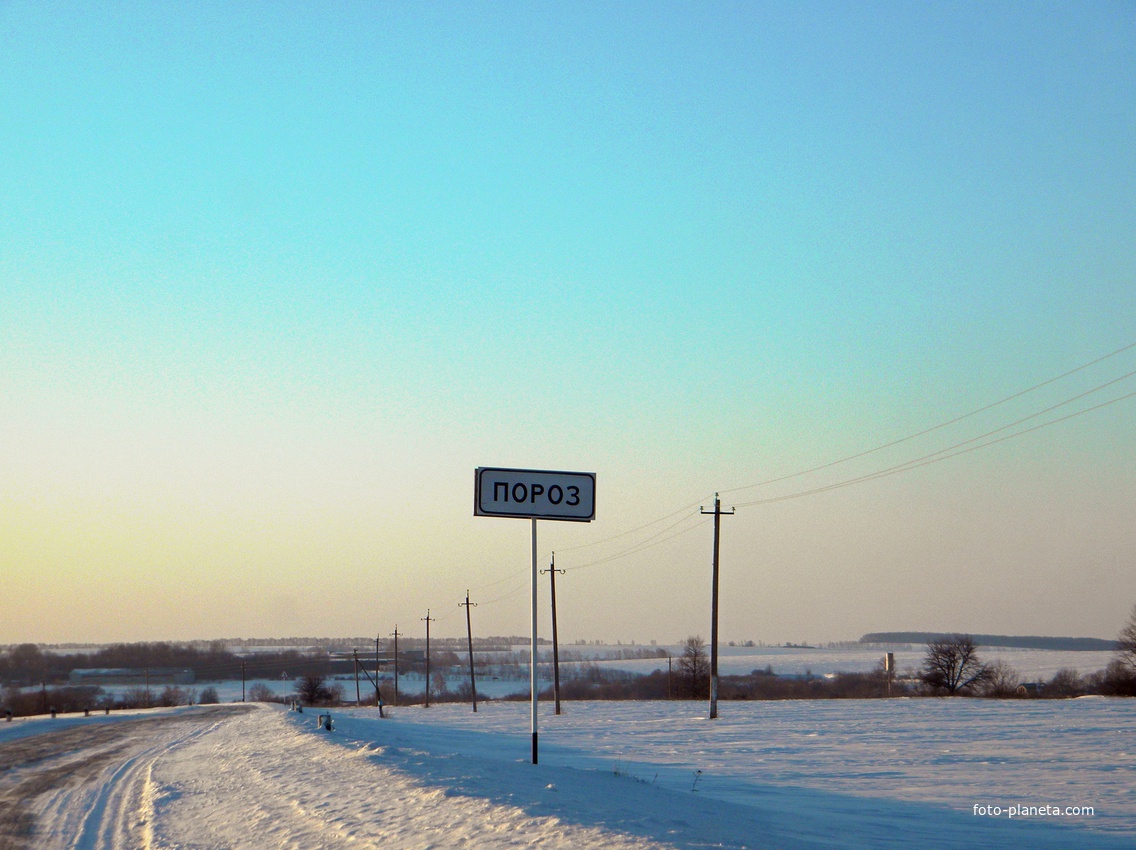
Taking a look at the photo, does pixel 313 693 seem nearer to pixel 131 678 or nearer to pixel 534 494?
pixel 131 678

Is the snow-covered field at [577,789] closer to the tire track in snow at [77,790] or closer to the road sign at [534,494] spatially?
the tire track in snow at [77,790]

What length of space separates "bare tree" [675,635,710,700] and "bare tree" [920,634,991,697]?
2068 cm

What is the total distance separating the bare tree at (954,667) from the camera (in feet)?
263

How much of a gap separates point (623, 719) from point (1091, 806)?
86.4 feet

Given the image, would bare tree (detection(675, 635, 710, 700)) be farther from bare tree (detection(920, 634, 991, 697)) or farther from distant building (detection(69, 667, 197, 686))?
distant building (detection(69, 667, 197, 686))

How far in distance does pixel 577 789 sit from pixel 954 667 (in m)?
81.2

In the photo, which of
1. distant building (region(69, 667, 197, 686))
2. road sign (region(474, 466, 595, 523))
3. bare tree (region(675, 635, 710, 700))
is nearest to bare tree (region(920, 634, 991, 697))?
bare tree (region(675, 635, 710, 700))

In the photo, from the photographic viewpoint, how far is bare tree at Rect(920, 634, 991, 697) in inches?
3157

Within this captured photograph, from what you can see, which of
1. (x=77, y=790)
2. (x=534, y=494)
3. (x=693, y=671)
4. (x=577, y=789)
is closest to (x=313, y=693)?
(x=693, y=671)

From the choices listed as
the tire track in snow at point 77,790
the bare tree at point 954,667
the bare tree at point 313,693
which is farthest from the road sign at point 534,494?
the bare tree at point 954,667

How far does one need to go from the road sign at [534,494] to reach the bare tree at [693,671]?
6681 centimetres

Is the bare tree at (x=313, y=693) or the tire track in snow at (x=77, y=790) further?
the bare tree at (x=313, y=693)

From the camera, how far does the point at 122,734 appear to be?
1157 inches

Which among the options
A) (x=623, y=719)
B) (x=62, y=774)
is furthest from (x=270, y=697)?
(x=62, y=774)
